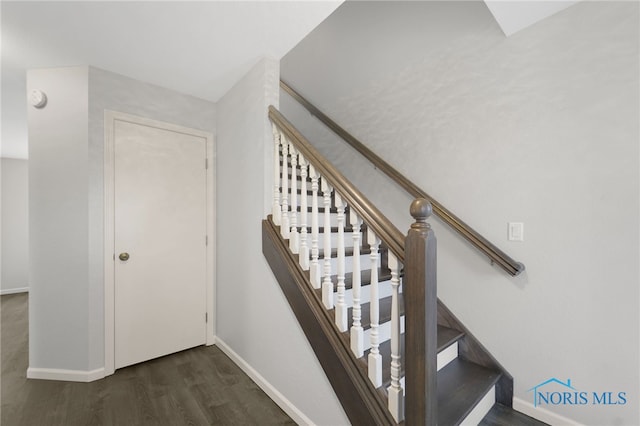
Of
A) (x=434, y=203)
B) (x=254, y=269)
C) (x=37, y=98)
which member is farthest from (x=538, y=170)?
(x=37, y=98)

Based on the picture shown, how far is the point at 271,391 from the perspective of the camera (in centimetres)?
177

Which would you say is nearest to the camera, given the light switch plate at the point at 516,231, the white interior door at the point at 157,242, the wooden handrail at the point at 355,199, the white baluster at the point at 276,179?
the wooden handrail at the point at 355,199

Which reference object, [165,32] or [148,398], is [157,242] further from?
[165,32]

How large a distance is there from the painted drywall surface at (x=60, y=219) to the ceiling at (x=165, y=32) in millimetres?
266

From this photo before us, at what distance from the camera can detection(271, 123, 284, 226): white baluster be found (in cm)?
175

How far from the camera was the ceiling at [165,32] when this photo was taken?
4.76ft

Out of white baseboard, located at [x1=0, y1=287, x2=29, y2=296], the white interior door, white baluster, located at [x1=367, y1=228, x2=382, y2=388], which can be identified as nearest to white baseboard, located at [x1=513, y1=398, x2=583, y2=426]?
white baluster, located at [x1=367, y1=228, x2=382, y2=388]

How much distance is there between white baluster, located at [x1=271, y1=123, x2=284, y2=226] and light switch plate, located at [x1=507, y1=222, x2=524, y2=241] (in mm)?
1405

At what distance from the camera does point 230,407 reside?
66.5 inches

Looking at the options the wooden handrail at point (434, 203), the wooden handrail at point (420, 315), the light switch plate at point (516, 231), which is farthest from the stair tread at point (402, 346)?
the light switch plate at point (516, 231)

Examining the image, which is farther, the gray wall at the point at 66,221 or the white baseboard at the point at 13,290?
the white baseboard at the point at 13,290

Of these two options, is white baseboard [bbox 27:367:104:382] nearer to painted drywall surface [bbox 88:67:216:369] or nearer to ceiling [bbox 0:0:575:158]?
painted drywall surface [bbox 88:67:216:369]

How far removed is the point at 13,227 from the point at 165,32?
5.00m

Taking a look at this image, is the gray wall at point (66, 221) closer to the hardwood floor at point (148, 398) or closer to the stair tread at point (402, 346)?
the hardwood floor at point (148, 398)
